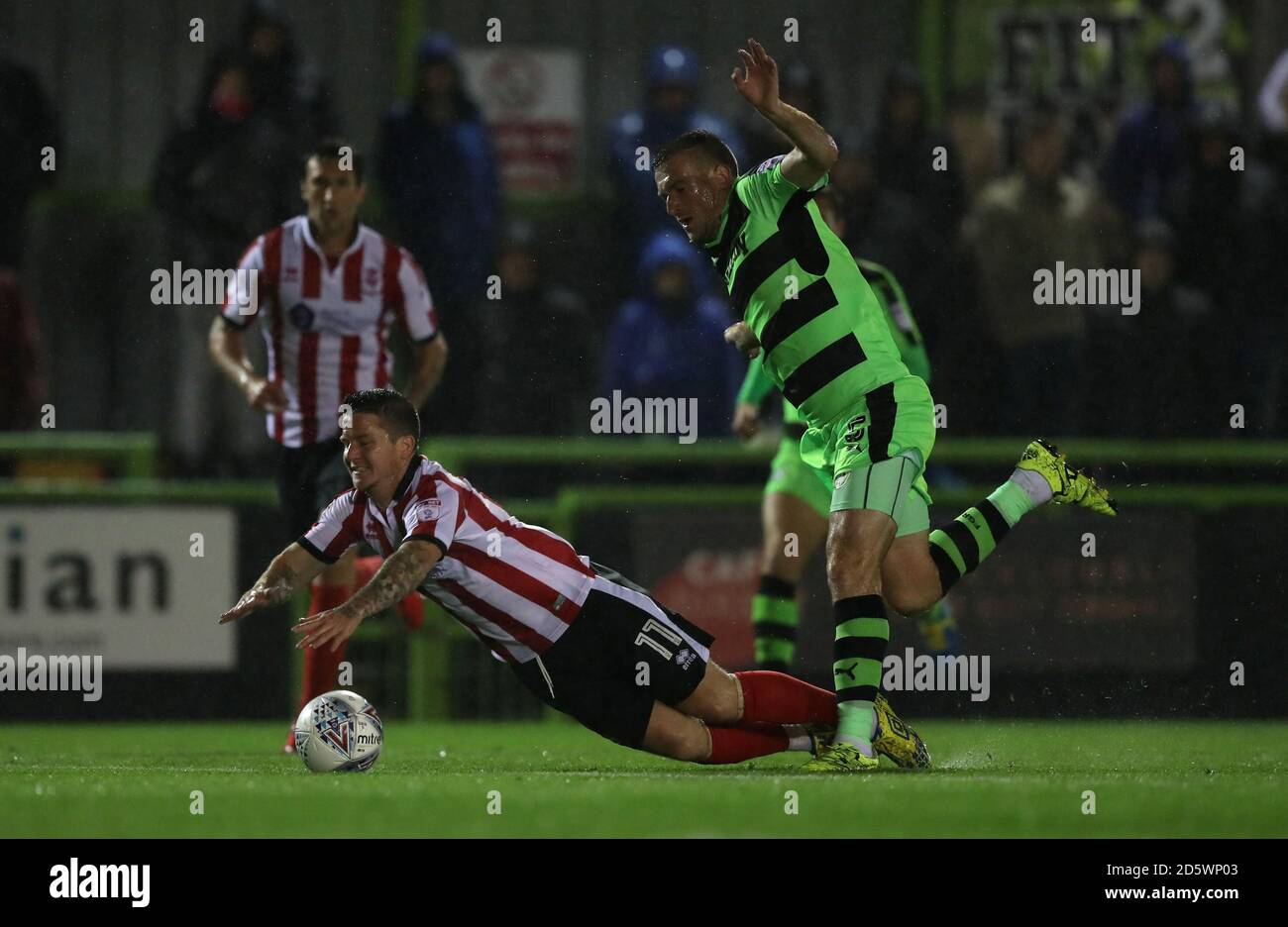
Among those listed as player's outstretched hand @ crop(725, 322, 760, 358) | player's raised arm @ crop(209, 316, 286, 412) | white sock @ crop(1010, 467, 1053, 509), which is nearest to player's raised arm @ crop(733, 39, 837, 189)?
player's outstretched hand @ crop(725, 322, 760, 358)

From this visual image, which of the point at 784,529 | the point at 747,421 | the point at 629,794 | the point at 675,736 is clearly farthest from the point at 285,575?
the point at 784,529

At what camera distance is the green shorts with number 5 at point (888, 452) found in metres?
6.75

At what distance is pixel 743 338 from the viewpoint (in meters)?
7.20

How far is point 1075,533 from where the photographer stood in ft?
34.1

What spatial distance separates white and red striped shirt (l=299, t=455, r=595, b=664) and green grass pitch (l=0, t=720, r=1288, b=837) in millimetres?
465

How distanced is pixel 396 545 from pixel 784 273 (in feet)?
4.96

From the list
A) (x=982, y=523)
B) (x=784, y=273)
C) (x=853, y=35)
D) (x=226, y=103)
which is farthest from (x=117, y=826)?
(x=853, y=35)

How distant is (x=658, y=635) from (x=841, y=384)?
102cm

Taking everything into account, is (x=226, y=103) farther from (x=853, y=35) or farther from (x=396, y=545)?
(x=396, y=545)

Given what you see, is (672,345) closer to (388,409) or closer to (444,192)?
(444,192)

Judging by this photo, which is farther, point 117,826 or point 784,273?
point 784,273

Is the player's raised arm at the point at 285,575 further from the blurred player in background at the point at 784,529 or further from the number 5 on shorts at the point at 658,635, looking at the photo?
the blurred player in background at the point at 784,529

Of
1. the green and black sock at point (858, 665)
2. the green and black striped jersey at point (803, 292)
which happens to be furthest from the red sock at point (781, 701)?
the green and black striped jersey at point (803, 292)

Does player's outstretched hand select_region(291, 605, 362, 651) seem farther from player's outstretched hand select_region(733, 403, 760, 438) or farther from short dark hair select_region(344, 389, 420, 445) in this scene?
player's outstretched hand select_region(733, 403, 760, 438)
